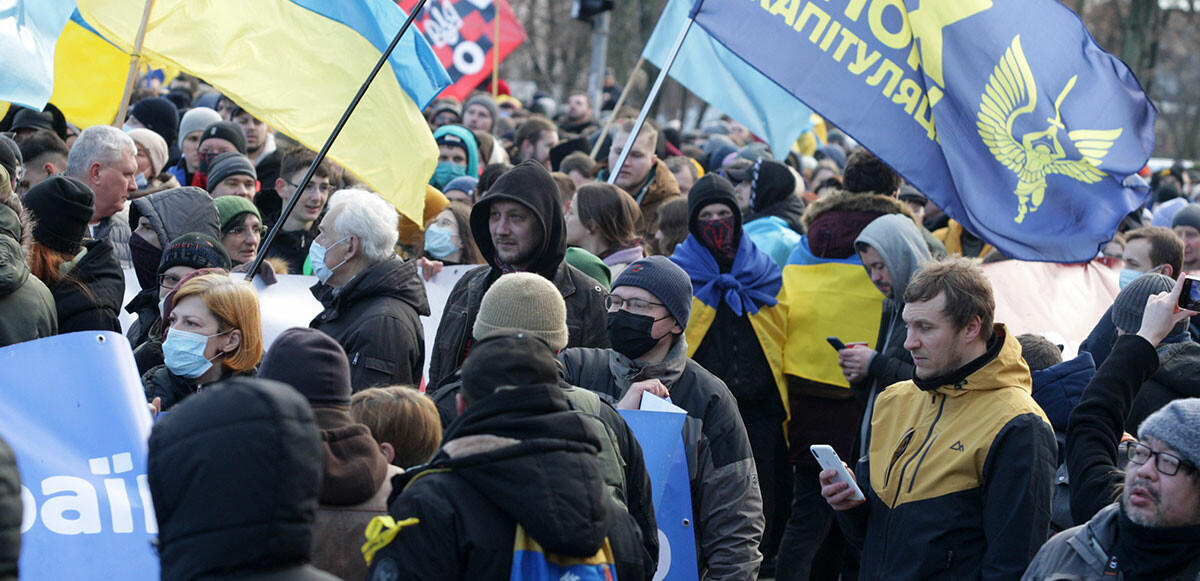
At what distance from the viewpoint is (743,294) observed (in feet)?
19.5

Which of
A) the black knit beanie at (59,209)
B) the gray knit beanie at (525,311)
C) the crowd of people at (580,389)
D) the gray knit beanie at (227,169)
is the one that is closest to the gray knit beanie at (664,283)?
the crowd of people at (580,389)

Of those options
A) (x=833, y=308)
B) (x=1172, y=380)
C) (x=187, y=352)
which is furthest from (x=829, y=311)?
(x=187, y=352)

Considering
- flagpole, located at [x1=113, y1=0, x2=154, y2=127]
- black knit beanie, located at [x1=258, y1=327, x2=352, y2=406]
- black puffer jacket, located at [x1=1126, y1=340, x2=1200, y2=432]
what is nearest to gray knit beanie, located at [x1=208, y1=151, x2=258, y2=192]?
flagpole, located at [x1=113, y1=0, x2=154, y2=127]

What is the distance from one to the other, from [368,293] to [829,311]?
7.87 ft

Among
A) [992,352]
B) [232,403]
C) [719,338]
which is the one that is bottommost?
[719,338]

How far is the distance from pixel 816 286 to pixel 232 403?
14.7ft

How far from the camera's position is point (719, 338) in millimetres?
5965

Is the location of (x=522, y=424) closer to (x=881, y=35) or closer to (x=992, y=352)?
(x=992, y=352)

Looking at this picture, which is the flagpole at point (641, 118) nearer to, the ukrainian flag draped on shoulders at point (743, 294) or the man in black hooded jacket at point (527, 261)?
the ukrainian flag draped on shoulders at point (743, 294)

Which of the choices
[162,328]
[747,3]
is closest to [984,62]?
[747,3]

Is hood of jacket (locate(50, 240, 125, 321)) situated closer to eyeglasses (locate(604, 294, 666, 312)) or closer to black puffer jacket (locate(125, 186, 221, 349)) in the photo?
black puffer jacket (locate(125, 186, 221, 349))

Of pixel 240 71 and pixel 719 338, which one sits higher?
pixel 240 71

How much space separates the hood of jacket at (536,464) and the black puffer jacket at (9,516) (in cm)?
84

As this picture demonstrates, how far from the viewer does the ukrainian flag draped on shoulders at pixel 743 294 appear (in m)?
5.93
